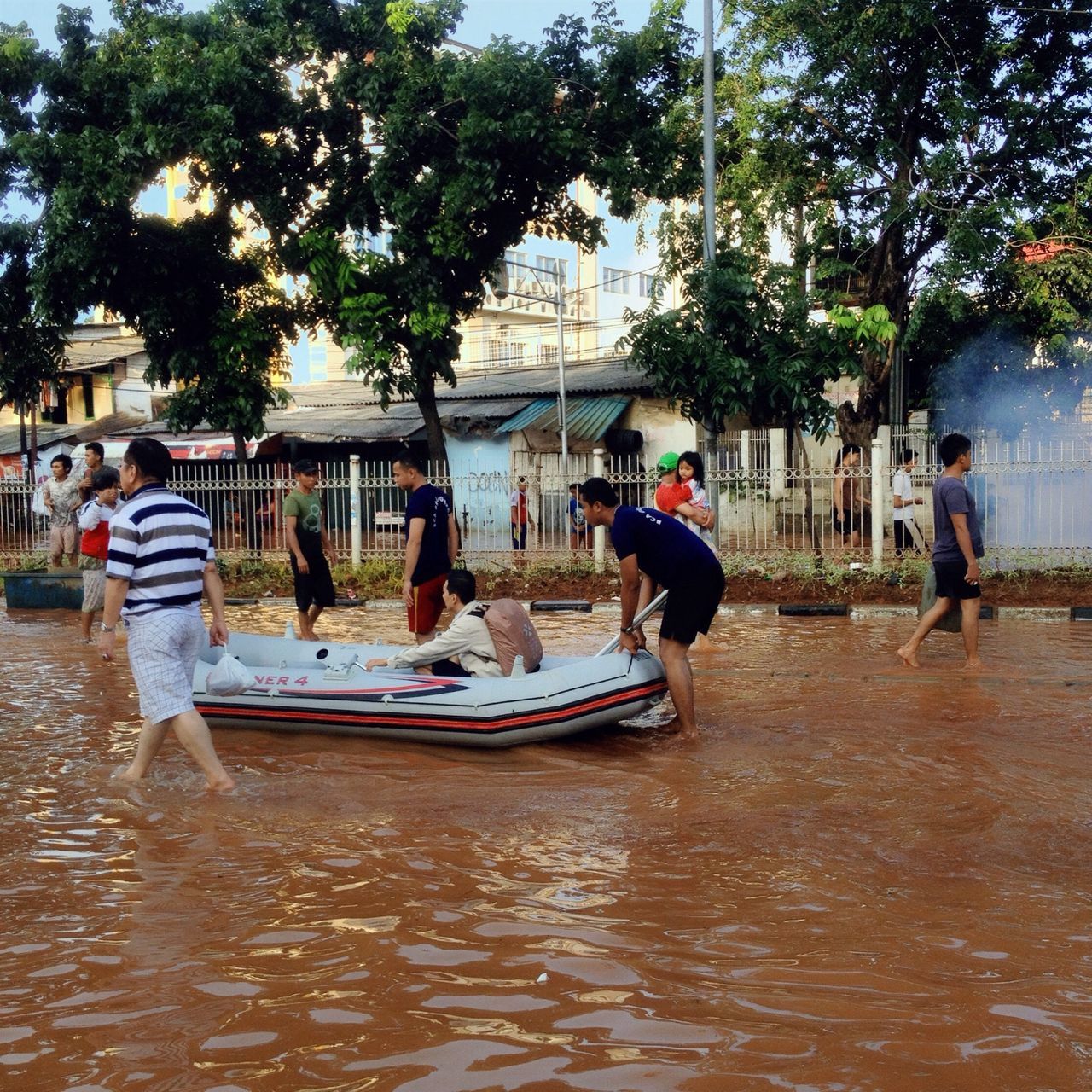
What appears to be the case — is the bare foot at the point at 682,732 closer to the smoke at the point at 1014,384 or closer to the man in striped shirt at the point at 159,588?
the man in striped shirt at the point at 159,588

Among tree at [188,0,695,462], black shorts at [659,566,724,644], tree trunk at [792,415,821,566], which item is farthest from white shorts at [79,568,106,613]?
tree trunk at [792,415,821,566]

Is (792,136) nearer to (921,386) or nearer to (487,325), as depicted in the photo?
(921,386)

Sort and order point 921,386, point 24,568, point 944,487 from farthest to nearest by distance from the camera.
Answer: point 921,386
point 24,568
point 944,487

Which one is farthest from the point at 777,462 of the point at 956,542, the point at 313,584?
the point at 313,584

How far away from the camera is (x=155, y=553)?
6.13 metres

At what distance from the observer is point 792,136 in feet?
68.4

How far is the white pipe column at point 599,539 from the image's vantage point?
674 inches

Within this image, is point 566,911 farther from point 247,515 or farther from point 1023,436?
point 1023,436

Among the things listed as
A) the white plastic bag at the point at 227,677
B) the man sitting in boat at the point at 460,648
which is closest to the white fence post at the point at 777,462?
the man sitting in boat at the point at 460,648

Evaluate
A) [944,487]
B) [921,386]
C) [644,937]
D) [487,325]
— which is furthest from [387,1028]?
[487,325]

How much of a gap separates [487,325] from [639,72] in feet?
73.8

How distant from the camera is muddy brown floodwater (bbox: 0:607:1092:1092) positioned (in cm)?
345

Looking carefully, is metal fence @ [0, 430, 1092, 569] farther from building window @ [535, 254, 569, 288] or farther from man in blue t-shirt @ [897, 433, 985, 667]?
building window @ [535, 254, 569, 288]

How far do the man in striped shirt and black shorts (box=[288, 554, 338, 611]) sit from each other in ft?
14.3
